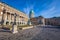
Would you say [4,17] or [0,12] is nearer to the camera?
[0,12]

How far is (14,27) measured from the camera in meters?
14.3

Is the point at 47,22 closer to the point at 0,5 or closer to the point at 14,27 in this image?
the point at 0,5

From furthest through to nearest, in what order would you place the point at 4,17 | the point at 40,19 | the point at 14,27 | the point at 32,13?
the point at 32,13 → the point at 40,19 → the point at 4,17 → the point at 14,27

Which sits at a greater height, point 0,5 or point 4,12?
point 0,5

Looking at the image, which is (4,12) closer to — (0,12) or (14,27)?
(0,12)

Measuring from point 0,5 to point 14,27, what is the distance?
21.3 metres

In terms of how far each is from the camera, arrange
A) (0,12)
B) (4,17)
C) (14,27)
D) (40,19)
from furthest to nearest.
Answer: (40,19)
(4,17)
(0,12)
(14,27)

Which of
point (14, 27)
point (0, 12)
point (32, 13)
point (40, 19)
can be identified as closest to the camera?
point (14, 27)

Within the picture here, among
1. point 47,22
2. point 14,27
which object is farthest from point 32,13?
point 14,27

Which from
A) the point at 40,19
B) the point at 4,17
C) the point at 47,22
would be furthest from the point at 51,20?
the point at 4,17

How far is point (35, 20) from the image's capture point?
9669cm

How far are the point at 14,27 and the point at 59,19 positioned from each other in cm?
8623

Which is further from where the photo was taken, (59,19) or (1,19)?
(59,19)

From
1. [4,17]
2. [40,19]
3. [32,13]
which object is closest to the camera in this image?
[4,17]
